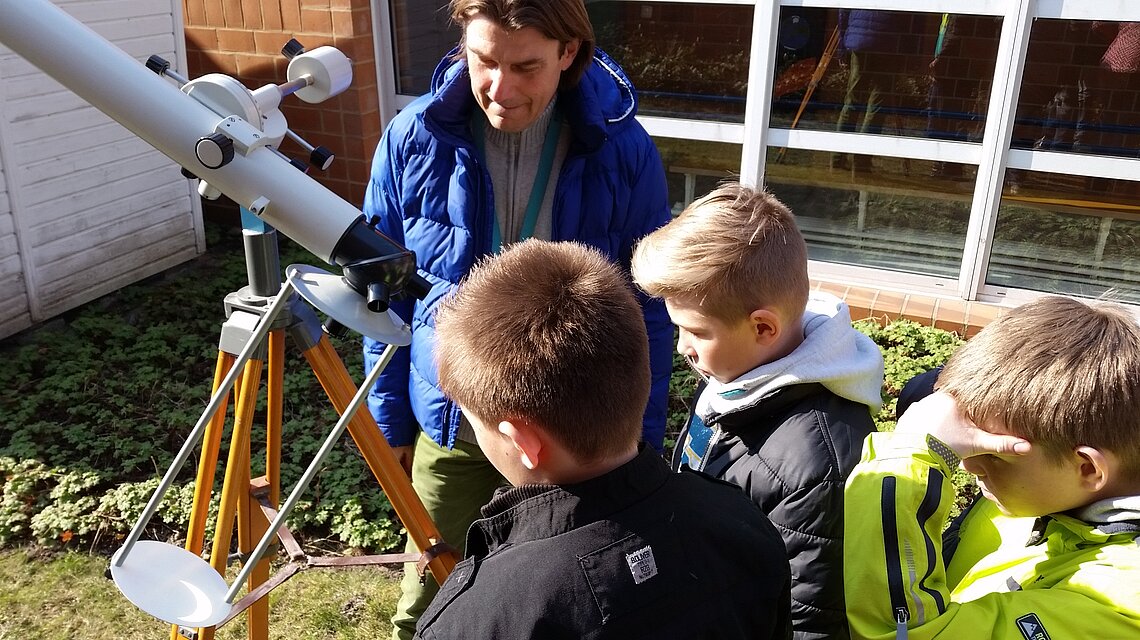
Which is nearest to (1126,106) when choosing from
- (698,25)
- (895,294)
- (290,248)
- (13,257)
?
(895,294)

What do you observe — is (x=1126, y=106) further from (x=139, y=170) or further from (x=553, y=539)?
(x=139, y=170)

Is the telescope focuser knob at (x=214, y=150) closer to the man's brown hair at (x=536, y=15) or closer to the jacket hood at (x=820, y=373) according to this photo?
the man's brown hair at (x=536, y=15)

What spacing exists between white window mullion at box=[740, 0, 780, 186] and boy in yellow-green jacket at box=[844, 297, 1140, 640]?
2.76 meters

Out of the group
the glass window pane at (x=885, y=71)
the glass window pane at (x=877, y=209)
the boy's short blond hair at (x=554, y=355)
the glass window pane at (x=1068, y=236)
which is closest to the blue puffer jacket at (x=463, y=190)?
the boy's short blond hair at (x=554, y=355)

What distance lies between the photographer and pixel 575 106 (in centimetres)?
204

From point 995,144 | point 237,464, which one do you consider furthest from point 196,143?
point 995,144

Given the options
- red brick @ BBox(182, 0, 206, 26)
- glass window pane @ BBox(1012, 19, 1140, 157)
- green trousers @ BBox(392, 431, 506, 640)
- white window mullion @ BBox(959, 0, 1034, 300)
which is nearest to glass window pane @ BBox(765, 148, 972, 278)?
white window mullion @ BBox(959, 0, 1034, 300)

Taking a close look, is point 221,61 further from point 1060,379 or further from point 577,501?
point 1060,379

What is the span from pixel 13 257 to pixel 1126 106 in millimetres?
5215

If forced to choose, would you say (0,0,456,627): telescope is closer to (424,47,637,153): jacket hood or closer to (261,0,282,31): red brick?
(424,47,637,153): jacket hood

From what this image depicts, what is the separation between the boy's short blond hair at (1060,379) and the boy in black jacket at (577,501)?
1.33 feet

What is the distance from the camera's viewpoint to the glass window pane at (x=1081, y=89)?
3.65 metres

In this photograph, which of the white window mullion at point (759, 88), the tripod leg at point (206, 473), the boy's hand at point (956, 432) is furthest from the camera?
the white window mullion at point (759, 88)

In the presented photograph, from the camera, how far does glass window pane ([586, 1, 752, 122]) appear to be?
4281 millimetres
